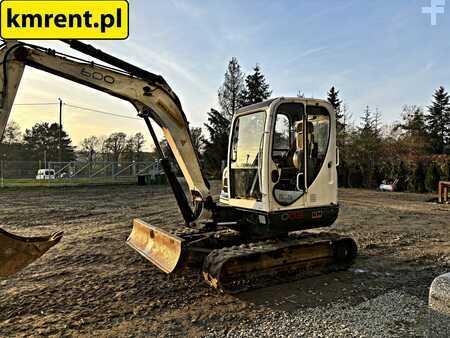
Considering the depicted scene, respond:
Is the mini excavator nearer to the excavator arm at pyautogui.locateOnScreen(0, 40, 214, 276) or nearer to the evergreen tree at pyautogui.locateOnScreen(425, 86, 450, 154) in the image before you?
the excavator arm at pyautogui.locateOnScreen(0, 40, 214, 276)

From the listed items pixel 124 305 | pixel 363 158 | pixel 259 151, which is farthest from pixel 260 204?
→ pixel 363 158

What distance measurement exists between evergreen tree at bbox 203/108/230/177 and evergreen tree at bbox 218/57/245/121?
784mm

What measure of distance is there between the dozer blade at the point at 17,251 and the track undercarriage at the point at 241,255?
1650 mm

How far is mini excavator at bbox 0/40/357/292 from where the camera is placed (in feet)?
14.4

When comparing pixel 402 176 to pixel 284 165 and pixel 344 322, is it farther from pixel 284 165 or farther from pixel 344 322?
pixel 344 322

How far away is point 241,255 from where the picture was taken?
13.8 ft

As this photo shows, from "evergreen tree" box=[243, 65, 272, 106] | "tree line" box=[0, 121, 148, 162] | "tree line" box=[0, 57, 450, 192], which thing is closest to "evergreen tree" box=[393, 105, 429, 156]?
"tree line" box=[0, 57, 450, 192]

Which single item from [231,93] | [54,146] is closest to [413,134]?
[231,93]

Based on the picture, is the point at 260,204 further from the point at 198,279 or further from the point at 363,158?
the point at 363,158

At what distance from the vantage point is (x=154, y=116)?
16.7ft

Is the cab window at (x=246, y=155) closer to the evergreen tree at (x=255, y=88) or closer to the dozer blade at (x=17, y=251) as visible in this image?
the dozer blade at (x=17, y=251)

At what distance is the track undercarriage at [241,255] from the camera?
14.0 feet

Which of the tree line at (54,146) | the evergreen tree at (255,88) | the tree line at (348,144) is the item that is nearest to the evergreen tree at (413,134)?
the tree line at (348,144)

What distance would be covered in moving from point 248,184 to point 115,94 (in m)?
2.38
